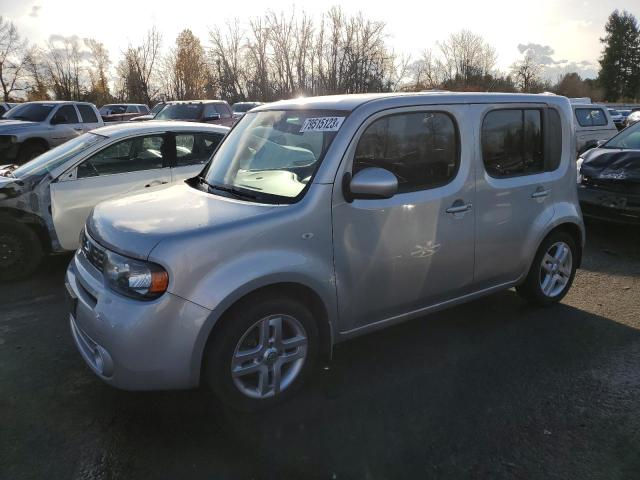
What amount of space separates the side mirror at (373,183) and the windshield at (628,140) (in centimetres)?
582

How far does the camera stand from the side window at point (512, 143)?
373 centimetres

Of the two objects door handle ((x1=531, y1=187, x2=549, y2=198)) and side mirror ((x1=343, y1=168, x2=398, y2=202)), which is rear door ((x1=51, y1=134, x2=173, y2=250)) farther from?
door handle ((x1=531, y1=187, x2=549, y2=198))

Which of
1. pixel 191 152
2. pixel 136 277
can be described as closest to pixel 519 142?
pixel 136 277

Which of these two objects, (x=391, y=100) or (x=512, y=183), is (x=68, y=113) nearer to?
(x=391, y=100)

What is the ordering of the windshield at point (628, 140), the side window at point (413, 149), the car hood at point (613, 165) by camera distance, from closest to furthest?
the side window at point (413, 149), the car hood at point (613, 165), the windshield at point (628, 140)

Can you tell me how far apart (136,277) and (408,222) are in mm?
1709

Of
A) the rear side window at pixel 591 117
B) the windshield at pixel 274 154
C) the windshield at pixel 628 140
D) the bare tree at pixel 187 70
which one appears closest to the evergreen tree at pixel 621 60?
the bare tree at pixel 187 70

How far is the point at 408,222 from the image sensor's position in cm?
326

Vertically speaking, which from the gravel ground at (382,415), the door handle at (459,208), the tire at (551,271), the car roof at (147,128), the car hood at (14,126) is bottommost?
the gravel ground at (382,415)

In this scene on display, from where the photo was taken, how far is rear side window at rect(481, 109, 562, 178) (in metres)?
3.74

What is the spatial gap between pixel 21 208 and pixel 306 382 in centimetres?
380

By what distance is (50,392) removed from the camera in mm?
3166

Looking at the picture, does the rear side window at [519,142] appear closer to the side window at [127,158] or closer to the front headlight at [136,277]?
the front headlight at [136,277]

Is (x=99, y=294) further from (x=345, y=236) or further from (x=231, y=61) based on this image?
(x=231, y=61)
